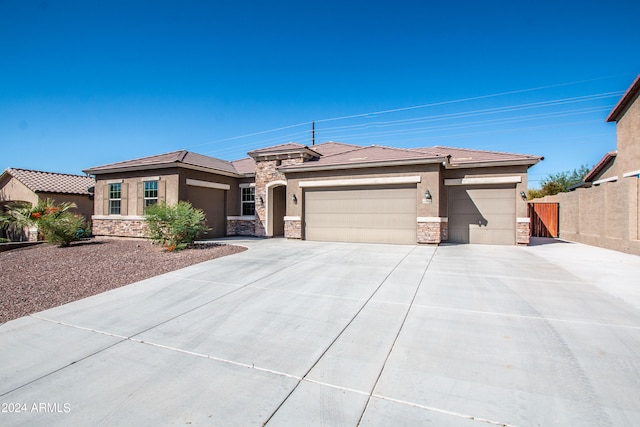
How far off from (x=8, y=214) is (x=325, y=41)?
21.1m

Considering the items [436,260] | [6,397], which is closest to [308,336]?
[6,397]

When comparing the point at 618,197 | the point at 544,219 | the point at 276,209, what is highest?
the point at 618,197

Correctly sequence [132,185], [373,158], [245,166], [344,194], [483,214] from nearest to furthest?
[483,214], [373,158], [344,194], [132,185], [245,166]

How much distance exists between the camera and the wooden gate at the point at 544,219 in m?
16.3

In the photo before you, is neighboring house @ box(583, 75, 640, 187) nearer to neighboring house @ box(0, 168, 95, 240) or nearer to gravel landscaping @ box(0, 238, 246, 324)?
gravel landscaping @ box(0, 238, 246, 324)

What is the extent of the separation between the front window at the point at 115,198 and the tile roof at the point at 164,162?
0.89m

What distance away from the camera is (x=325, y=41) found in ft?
46.3

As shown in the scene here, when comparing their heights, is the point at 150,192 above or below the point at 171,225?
above

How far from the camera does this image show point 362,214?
12602 millimetres

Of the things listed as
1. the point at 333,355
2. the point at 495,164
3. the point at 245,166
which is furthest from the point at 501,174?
the point at 245,166

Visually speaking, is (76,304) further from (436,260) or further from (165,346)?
(436,260)

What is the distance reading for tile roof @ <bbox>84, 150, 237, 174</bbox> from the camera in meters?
13.7

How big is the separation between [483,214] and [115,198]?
17.9 m

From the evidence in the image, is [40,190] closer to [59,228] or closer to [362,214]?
[59,228]
